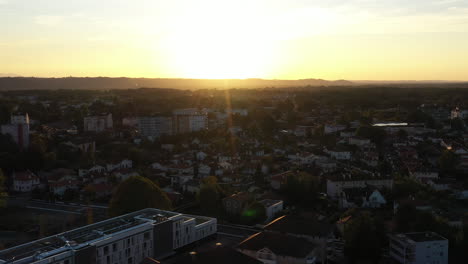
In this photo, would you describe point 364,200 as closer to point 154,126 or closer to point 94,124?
point 154,126

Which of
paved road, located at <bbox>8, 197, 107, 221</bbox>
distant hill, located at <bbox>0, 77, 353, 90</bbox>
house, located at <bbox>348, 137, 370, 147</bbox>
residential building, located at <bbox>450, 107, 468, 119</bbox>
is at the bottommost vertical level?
paved road, located at <bbox>8, 197, 107, 221</bbox>

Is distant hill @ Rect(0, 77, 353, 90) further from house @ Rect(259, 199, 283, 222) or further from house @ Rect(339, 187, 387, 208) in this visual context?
house @ Rect(339, 187, 387, 208)

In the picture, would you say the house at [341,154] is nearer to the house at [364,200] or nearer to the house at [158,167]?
the house at [364,200]

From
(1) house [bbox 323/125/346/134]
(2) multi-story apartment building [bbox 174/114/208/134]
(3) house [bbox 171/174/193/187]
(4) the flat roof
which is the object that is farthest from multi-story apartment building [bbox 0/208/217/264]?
(2) multi-story apartment building [bbox 174/114/208/134]

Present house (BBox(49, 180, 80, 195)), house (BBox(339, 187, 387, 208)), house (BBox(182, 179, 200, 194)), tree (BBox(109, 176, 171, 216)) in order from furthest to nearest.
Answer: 1. house (BBox(49, 180, 80, 195))
2. house (BBox(182, 179, 200, 194))
3. house (BBox(339, 187, 387, 208))
4. tree (BBox(109, 176, 171, 216))

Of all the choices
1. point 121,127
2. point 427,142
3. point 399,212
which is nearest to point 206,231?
point 399,212

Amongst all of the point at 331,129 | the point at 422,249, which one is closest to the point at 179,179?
the point at 422,249

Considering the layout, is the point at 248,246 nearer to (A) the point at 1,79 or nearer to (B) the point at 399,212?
(B) the point at 399,212
